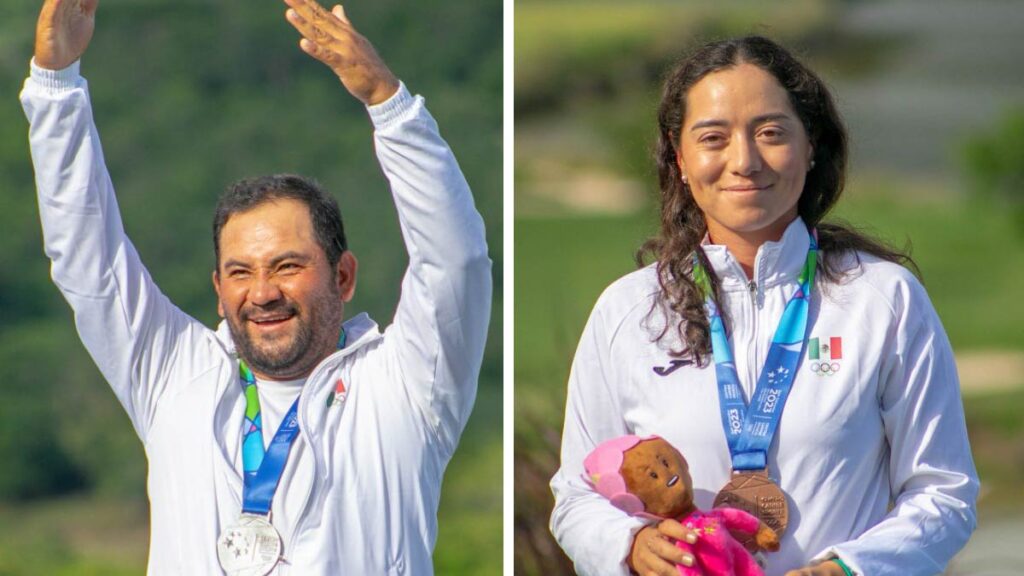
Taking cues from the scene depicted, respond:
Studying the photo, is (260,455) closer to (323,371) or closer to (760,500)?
(323,371)

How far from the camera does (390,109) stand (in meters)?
2.98

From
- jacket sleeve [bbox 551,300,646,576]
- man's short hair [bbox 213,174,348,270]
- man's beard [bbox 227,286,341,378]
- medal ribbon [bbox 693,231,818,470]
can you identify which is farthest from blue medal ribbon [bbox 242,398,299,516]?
medal ribbon [bbox 693,231,818,470]

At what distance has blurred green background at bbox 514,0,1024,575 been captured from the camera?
6.73m

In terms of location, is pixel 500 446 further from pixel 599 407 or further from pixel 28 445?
pixel 599 407

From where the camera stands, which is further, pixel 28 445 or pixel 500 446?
pixel 28 445

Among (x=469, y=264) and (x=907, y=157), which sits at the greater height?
(x=907, y=157)

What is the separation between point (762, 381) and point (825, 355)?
0.13 metres

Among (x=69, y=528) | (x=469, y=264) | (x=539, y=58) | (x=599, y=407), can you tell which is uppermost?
(x=539, y=58)

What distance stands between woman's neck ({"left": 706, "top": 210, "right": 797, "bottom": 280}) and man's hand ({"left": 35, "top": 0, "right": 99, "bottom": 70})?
1.40 meters

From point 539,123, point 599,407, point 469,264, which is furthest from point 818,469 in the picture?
point 539,123

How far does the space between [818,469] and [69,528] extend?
13.3ft

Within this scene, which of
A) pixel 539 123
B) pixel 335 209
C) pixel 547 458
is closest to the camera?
pixel 335 209

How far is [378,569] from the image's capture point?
3033 millimetres

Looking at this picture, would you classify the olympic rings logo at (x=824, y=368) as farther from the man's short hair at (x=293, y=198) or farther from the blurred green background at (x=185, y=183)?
the blurred green background at (x=185, y=183)
